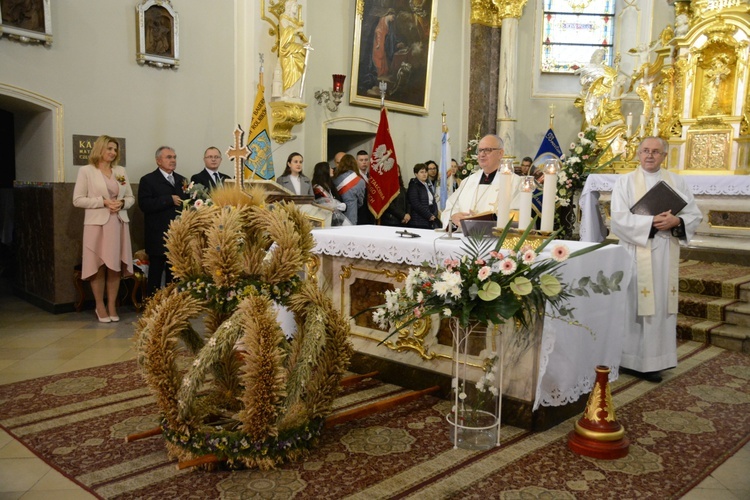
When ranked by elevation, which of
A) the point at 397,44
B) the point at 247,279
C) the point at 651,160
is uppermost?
the point at 397,44

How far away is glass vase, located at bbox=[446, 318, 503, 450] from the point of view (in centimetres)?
338

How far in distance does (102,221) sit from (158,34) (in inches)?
91.1

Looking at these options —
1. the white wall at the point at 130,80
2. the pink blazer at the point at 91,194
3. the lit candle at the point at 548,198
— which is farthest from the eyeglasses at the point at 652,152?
the white wall at the point at 130,80

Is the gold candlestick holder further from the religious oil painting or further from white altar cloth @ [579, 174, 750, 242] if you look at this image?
the religious oil painting

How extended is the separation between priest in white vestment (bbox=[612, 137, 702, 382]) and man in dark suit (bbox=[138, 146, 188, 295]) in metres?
4.26

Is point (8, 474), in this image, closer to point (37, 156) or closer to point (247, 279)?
point (247, 279)

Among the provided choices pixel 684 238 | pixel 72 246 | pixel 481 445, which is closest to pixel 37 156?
pixel 72 246

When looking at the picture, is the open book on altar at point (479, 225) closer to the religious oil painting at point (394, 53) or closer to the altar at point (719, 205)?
the altar at point (719, 205)

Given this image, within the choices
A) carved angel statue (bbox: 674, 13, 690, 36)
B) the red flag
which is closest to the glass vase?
the red flag

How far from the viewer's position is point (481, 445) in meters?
3.42

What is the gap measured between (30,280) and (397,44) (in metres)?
6.29

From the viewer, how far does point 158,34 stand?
7.22m

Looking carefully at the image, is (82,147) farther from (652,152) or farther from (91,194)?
(652,152)

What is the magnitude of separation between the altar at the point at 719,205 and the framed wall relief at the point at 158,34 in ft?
15.6
